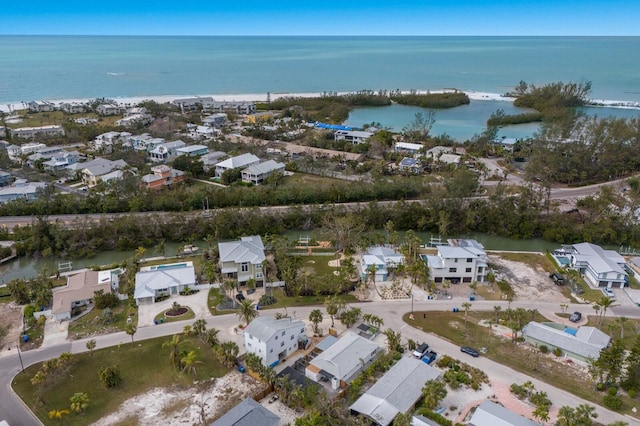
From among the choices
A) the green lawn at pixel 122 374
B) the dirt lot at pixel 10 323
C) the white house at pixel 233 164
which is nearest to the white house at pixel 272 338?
the green lawn at pixel 122 374

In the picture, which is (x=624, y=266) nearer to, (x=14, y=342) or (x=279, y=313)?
(x=279, y=313)

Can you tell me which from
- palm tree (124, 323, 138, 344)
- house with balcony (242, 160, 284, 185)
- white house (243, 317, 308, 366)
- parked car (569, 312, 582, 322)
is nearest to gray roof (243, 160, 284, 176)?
house with balcony (242, 160, 284, 185)

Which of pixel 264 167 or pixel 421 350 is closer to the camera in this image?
pixel 421 350

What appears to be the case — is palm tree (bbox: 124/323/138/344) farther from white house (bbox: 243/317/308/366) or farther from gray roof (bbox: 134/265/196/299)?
white house (bbox: 243/317/308/366)

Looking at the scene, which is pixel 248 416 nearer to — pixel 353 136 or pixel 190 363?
pixel 190 363

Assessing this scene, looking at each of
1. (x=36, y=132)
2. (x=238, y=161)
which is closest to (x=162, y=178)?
(x=238, y=161)

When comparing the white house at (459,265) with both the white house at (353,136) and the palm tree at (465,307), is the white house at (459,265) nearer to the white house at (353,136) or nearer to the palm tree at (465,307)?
the palm tree at (465,307)

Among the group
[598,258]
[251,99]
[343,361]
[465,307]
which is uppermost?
[251,99]
